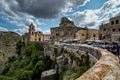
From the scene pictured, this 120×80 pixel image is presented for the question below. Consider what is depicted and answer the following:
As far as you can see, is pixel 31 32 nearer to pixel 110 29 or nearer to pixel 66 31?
pixel 66 31

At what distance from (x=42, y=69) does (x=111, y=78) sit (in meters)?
39.7

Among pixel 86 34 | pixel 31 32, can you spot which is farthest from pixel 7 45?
pixel 86 34

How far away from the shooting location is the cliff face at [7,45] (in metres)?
114

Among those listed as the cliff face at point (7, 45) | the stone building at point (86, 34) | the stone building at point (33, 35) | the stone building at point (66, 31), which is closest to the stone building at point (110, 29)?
the stone building at point (86, 34)

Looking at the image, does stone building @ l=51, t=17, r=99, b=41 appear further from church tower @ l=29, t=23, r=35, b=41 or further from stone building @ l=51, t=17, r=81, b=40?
church tower @ l=29, t=23, r=35, b=41

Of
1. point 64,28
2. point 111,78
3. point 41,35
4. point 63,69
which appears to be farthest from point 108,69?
point 41,35

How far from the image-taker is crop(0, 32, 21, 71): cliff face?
11418cm

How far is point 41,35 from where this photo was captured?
94.0 meters

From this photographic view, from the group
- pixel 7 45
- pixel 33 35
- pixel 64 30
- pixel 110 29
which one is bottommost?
pixel 7 45

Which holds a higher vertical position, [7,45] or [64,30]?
[64,30]

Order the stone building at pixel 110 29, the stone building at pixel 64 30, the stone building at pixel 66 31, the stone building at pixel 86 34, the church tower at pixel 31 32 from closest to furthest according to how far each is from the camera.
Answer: the stone building at pixel 110 29
the stone building at pixel 86 34
the stone building at pixel 66 31
the stone building at pixel 64 30
the church tower at pixel 31 32

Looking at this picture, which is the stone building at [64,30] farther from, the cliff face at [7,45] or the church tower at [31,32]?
the cliff face at [7,45]

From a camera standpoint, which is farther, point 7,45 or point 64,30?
point 7,45

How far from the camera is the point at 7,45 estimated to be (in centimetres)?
13150
